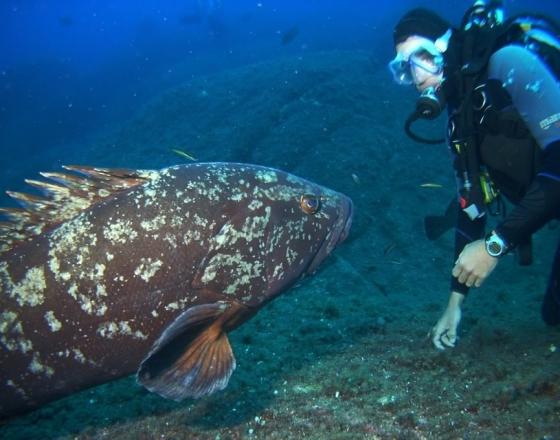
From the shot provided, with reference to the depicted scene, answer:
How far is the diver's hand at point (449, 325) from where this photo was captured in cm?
357

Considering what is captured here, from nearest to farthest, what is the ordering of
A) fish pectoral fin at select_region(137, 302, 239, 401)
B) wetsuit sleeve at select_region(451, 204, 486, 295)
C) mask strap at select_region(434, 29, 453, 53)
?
fish pectoral fin at select_region(137, 302, 239, 401) < mask strap at select_region(434, 29, 453, 53) < wetsuit sleeve at select_region(451, 204, 486, 295)

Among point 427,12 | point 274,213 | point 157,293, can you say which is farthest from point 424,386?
point 427,12

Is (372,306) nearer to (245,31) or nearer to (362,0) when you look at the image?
(245,31)

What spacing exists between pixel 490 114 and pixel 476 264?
4.56 ft

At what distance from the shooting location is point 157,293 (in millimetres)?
2574

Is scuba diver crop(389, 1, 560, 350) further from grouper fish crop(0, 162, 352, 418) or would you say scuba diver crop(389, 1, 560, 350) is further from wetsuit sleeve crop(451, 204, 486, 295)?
grouper fish crop(0, 162, 352, 418)

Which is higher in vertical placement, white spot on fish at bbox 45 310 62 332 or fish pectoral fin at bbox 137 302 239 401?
white spot on fish at bbox 45 310 62 332

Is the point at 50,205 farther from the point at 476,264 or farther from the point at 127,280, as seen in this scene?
the point at 476,264

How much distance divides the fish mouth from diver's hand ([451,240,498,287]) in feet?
3.20

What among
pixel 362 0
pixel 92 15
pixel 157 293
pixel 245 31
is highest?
pixel 92 15

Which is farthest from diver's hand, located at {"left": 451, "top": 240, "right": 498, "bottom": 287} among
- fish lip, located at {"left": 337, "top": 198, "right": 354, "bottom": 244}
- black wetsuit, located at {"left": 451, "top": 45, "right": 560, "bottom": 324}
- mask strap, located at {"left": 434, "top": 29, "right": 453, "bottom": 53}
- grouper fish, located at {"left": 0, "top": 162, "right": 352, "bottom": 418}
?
mask strap, located at {"left": 434, "top": 29, "right": 453, "bottom": 53}

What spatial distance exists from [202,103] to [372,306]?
12.0m

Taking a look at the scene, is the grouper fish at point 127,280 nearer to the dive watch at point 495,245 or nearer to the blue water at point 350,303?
the blue water at point 350,303

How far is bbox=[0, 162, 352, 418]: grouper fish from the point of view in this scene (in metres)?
2.48
